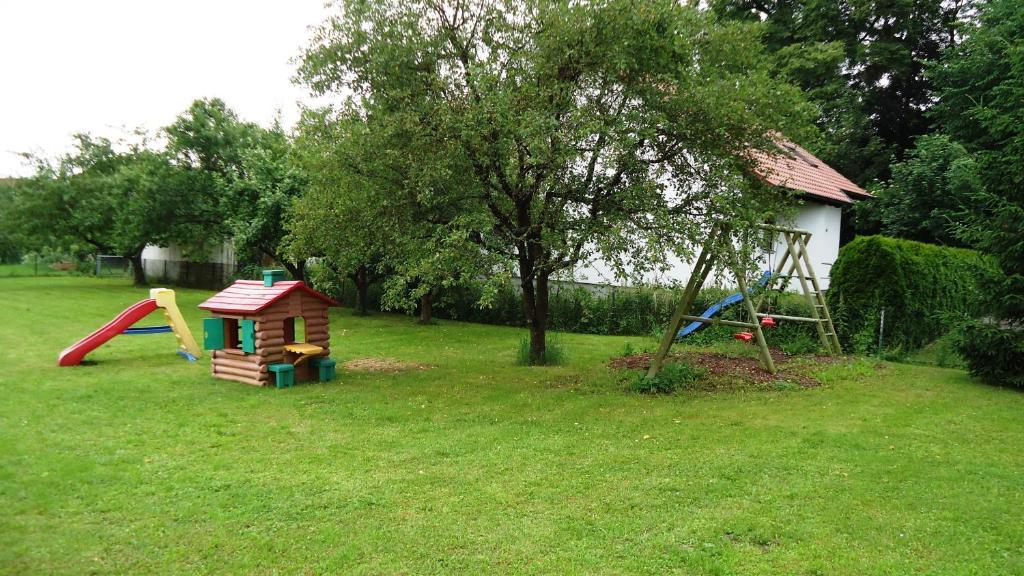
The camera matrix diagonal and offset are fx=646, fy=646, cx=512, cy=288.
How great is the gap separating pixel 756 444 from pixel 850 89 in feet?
76.8

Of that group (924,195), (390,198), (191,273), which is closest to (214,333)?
(390,198)

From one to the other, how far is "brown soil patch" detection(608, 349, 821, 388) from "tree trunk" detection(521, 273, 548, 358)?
1.35 metres

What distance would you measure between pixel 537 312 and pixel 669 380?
9.86ft

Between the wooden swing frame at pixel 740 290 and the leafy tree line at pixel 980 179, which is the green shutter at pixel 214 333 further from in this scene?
the leafy tree line at pixel 980 179

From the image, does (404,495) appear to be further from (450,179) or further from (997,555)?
(450,179)

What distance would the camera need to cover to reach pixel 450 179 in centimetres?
957

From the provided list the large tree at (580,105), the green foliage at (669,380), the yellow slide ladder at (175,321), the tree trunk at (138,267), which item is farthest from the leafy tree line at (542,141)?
the tree trunk at (138,267)

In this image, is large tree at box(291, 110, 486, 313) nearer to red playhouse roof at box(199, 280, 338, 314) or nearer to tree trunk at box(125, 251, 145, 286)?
red playhouse roof at box(199, 280, 338, 314)

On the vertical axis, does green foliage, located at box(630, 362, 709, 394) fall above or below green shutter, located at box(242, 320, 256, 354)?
below

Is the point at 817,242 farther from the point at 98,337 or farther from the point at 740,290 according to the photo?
the point at 98,337

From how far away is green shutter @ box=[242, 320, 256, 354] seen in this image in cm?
1008

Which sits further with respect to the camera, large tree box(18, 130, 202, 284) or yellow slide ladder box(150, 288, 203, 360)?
large tree box(18, 130, 202, 284)

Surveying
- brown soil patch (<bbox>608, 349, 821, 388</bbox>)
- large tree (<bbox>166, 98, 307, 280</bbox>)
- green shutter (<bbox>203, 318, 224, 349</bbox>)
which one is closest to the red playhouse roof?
green shutter (<bbox>203, 318, 224, 349</bbox>)

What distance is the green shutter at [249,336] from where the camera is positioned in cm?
1008
